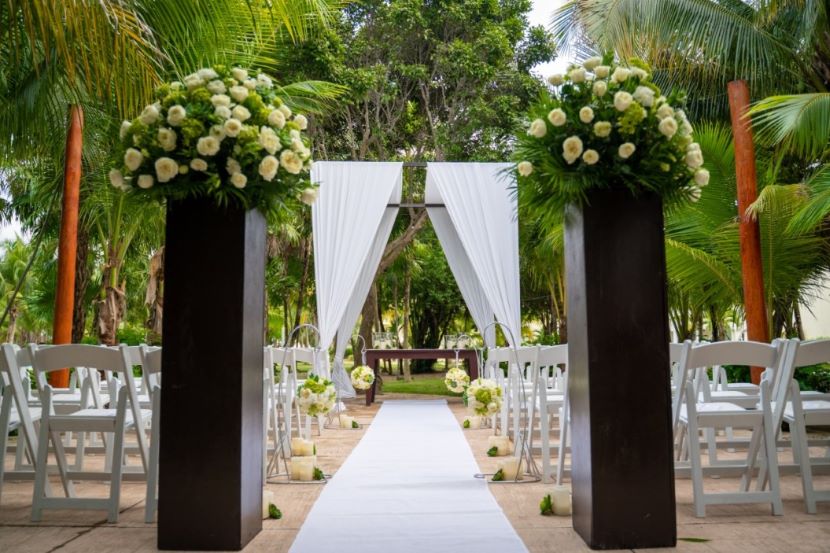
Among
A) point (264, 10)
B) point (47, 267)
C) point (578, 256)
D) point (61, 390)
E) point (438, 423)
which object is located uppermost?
point (264, 10)

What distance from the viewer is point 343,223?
8695 mm

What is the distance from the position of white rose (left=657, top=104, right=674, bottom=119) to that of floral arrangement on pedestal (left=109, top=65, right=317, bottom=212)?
1.44m

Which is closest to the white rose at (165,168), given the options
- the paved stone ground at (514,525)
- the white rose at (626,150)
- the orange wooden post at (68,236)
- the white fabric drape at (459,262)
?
the paved stone ground at (514,525)

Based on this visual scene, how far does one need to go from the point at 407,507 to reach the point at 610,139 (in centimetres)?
197

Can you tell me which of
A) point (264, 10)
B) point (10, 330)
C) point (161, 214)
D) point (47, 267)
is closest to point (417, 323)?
point (47, 267)

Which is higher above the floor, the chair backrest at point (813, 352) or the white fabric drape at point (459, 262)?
the white fabric drape at point (459, 262)

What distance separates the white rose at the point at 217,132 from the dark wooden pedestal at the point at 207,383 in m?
0.28

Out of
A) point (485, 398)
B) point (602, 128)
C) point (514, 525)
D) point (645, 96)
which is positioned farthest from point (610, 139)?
point (485, 398)

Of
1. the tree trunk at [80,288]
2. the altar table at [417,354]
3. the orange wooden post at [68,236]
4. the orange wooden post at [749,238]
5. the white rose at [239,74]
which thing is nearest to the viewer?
the white rose at [239,74]

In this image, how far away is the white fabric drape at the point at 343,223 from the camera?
8.64 metres

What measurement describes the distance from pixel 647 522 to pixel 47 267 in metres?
14.2

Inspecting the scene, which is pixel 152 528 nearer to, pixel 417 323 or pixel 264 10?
pixel 264 10

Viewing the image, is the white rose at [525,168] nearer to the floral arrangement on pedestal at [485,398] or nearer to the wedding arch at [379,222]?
the floral arrangement on pedestal at [485,398]

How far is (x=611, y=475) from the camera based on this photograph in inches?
117
